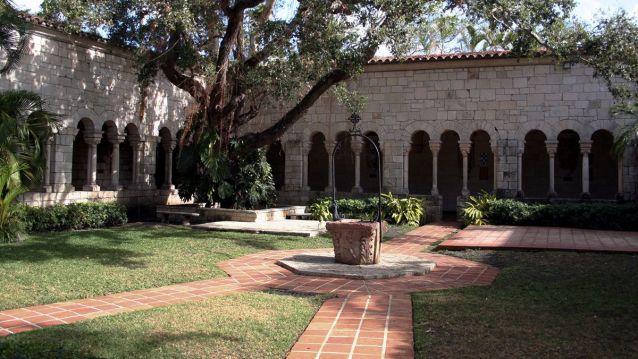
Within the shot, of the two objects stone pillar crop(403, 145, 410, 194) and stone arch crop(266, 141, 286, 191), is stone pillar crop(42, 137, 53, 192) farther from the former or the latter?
stone pillar crop(403, 145, 410, 194)

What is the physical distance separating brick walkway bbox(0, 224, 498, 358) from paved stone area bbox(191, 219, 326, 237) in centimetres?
292

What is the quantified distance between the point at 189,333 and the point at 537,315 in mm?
3305

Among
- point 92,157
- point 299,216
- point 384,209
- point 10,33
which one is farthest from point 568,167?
point 10,33

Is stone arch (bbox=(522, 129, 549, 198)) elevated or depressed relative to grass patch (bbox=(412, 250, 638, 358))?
elevated

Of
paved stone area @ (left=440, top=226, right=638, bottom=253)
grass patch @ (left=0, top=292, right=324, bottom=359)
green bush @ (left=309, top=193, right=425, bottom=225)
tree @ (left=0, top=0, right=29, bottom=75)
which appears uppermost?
tree @ (left=0, top=0, right=29, bottom=75)

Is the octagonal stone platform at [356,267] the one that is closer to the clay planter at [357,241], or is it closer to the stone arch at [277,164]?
the clay planter at [357,241]

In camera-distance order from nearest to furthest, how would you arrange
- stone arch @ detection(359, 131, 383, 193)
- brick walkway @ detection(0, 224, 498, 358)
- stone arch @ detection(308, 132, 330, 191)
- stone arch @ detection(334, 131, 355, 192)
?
brick walkway @ detection(0, 224, 498, 358) < stone arch @ detection(359, 131, 383, 193) < stone arch @ detection(334, 131, 355, 192) < stone arch @ detection(308, 132, 330, 191)

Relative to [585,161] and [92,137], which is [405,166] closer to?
[585,161]

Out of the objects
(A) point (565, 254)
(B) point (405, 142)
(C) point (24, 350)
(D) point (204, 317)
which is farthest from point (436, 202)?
(C) point (24, 350)

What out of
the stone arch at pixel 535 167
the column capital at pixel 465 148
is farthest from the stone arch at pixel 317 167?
the stone arch at pixel 535 167

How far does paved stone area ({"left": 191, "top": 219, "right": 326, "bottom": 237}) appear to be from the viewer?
12000 mm

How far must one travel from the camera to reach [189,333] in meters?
4.64

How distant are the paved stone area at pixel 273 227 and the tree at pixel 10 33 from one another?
5.15m

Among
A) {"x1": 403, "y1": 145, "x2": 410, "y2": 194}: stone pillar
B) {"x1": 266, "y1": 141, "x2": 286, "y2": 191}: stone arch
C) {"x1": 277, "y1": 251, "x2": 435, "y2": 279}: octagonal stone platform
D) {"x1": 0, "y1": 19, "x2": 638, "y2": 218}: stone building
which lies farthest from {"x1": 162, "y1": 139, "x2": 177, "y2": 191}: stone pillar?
{"x1": 277, "y1": 251, "x2": 435, "y2": 279}: octagonal stone platform
